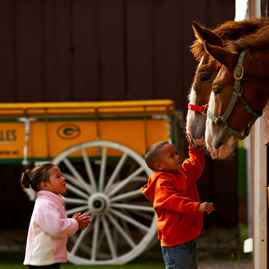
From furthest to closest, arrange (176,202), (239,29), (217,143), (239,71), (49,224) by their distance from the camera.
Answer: (49,224) → (176,202) → (239,29) → (217,143) → (239,71)

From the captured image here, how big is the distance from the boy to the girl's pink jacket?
50cm

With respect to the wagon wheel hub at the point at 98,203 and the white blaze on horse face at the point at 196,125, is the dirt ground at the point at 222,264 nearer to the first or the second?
the wagon wheel hub at the point at 98,203

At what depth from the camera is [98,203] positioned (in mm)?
→ 7824

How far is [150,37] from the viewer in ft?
32.1

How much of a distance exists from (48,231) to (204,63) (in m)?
1.22

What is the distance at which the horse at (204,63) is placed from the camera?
4.04 meters

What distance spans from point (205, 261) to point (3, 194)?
274 cm

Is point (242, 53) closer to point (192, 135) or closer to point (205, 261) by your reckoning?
point (192, 135)

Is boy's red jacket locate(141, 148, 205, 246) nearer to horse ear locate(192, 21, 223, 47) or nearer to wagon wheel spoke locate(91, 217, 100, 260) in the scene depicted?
horse ear locate(192, 21, 223, 47)

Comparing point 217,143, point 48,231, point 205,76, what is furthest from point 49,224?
point 217,143

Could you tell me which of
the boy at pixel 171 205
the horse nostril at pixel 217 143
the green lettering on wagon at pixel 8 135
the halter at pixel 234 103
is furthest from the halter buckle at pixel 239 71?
the green lettering on wagon at pixel 8 135

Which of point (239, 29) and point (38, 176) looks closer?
point (239, 29)

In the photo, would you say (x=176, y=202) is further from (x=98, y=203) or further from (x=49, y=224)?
(x=98, y=203)

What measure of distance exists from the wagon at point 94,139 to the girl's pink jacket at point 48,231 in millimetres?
2649
